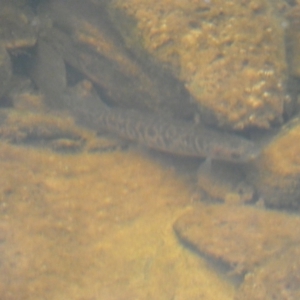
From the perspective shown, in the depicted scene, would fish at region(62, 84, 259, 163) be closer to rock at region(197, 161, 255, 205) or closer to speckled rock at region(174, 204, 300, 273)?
rock at region(197, 161, 255, 205)

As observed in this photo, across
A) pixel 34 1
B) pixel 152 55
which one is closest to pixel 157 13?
pixel 152 55

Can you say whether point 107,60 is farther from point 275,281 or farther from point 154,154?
point 275,281

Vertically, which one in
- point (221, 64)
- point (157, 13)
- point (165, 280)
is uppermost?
point (157, 13)

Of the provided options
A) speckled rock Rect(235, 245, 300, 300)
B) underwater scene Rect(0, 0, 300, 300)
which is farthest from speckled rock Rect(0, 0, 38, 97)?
speckled rock Rect(235, 245, 300, 300)

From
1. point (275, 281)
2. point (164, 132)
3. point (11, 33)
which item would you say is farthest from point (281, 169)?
point (11, 33)

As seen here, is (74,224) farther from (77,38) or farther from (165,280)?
(77,38)

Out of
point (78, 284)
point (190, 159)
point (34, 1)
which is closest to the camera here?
point (78, 284)

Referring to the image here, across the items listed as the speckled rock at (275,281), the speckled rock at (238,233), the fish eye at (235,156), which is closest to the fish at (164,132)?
the fish eye at (235,156)
